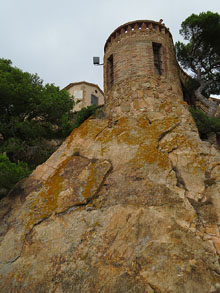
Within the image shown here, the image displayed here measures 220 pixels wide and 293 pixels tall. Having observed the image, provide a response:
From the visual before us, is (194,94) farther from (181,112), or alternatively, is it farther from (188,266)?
(188,266)

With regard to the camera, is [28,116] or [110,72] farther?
[28,116]

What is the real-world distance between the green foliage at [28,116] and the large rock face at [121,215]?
342 centimetres

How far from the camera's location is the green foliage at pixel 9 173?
22.5ft

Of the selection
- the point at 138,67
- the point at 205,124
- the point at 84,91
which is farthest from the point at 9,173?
the point at 84,91

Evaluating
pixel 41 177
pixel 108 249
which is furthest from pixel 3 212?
pixel 108 249

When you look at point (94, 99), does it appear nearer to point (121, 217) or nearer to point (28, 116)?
point (28, 116)

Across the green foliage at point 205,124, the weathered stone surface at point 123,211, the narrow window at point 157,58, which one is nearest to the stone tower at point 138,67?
the narrow window at point 157,58

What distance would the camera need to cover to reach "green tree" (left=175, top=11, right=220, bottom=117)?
12.1 m

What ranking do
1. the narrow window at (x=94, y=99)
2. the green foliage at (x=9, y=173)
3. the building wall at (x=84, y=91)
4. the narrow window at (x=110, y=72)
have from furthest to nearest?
the narrow window at (x=94, y=99), the building wall at (x=84, y=91), the narrow window at (x=110, y=72), the green foliage at (x=9, y=173)

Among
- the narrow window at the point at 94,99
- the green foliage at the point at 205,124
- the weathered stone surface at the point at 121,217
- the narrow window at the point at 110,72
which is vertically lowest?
the weathered stone surface at the point at 121,217

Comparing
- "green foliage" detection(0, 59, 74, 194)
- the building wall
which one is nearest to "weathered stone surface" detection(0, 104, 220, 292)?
"green foliage" detection(0, 59, 74, 194)

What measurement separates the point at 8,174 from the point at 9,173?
48mm

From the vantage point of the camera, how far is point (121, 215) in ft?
18.8

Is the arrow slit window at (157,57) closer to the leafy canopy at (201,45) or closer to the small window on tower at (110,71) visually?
the small window on tower at (110,71)
